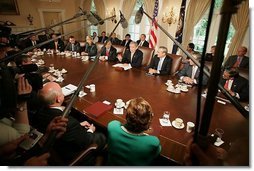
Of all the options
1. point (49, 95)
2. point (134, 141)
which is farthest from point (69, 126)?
point (134, 141)

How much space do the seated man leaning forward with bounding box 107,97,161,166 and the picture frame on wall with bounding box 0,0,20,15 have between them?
9.18m

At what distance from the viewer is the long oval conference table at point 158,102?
1.70m

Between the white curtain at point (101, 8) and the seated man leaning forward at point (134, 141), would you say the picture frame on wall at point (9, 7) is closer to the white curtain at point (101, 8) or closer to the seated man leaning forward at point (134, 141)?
the white curtain at point (101, 8)

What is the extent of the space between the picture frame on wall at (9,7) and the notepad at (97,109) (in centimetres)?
841

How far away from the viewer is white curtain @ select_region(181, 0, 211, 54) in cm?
570

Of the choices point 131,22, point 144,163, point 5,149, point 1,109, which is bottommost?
point 144,163

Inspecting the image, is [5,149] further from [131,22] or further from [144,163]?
[131,22]

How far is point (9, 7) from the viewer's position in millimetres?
7910

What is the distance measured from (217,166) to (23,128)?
1648mm

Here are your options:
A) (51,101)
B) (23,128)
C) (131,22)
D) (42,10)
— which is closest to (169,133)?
(51,101)

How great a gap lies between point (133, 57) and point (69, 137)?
2.95 m

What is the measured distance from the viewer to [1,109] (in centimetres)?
127

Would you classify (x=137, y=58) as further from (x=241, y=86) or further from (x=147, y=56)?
(x=241, y=86)

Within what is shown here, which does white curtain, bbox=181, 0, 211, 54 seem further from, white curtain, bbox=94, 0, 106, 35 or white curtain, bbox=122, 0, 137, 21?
white curtain, bbox=94, 0, 106, 35
